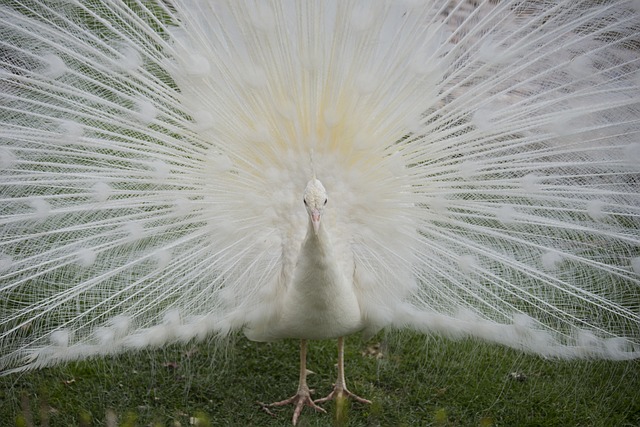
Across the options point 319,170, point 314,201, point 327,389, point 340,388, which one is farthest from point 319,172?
point 327,389

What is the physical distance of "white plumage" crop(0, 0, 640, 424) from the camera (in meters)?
3.43

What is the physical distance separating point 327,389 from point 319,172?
1706mm

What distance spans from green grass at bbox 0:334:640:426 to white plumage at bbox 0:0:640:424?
0.54 metres

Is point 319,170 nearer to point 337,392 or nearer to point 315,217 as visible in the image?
point 315,217

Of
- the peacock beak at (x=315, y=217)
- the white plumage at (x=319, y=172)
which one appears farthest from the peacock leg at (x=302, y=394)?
the peacock beak at (x=315, y=217)

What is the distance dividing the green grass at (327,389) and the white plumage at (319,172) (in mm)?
537

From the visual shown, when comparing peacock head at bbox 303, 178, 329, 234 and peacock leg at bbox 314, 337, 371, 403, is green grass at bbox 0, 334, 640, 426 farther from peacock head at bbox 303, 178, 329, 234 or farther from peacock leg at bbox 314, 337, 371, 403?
peacock head at bbox 303, 178, 329, 234

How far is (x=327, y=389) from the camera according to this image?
4621 mm

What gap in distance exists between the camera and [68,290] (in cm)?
353

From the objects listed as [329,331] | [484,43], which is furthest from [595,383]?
[484,43]

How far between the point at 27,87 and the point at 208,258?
133cm

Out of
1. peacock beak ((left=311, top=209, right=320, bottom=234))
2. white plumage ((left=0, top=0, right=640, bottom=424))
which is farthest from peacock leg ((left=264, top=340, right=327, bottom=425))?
peacock beak ((left=311, top=209, right=320, bottom=234))

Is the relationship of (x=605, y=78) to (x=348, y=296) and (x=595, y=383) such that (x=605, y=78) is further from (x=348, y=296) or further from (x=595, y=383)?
(x=595, y=383)

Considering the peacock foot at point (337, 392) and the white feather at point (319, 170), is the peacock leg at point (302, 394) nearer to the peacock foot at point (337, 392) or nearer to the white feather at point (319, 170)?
the peacock foot at point (337, 392)
